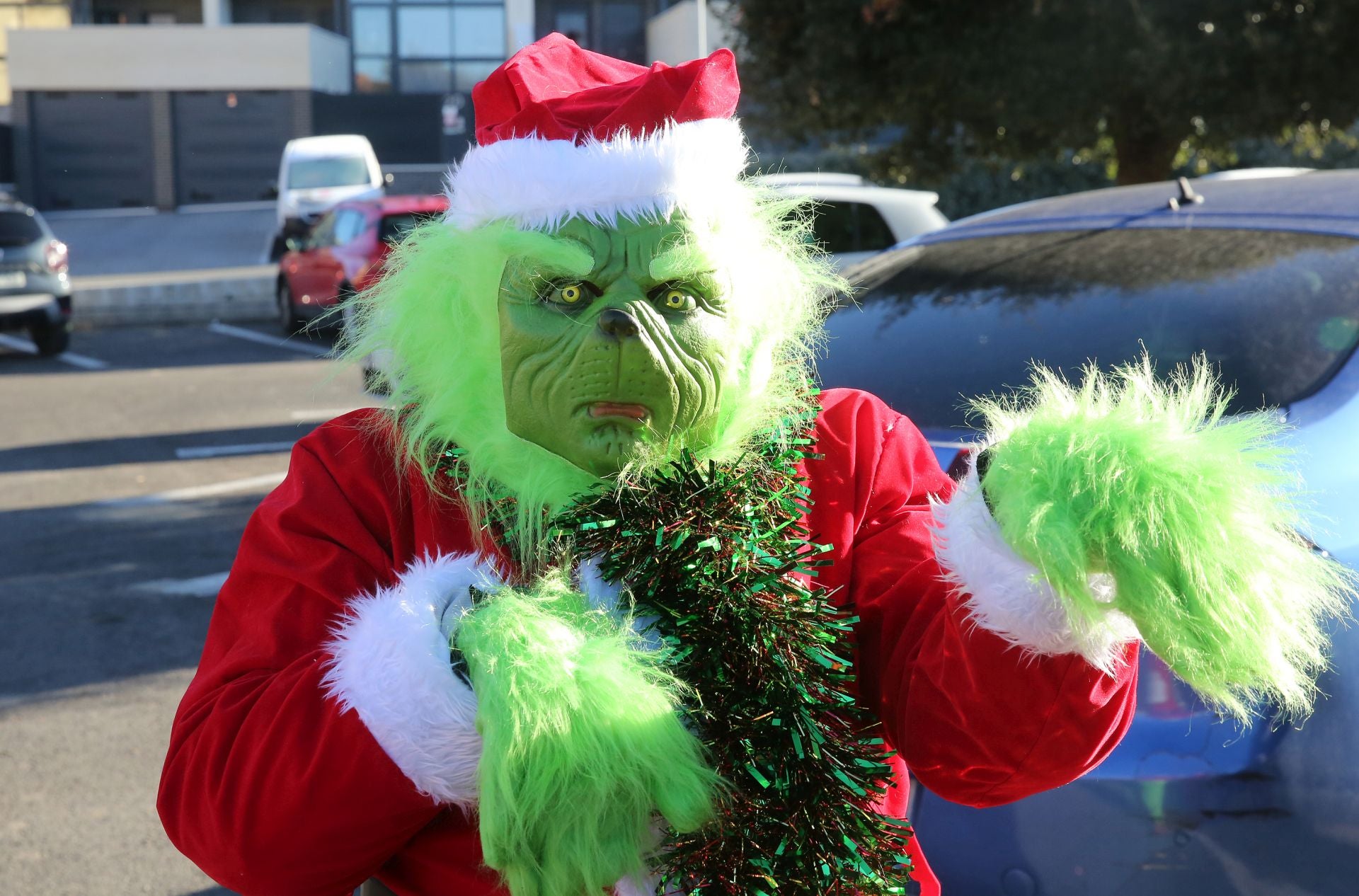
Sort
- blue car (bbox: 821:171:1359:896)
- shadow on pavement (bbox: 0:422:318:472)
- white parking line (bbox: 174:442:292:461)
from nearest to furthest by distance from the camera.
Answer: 1. blue car (bbox: 821:171:1359:896)
2. shadow on pavement (bbox: 0:422:318:472)
3. white parking line (bbox: 174:442:292:461)

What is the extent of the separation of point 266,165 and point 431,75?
454 centimetres

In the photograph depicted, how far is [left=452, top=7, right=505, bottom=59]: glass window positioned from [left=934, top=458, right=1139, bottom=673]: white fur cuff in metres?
30.4

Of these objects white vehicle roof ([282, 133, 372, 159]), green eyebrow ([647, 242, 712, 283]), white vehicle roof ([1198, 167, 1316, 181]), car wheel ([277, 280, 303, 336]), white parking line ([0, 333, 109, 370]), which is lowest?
white parking line ([0, 333, 109, 370])

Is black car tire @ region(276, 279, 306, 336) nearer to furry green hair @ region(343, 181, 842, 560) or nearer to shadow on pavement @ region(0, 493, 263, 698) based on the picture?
shadow on pavement @ region(0, 493, 263, 698)

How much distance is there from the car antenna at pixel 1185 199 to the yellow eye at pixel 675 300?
2.31 meters

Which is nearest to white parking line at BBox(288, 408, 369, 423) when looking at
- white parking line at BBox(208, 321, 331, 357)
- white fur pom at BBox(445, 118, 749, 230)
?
white parking line at BBox(208, 321, 331, 357)

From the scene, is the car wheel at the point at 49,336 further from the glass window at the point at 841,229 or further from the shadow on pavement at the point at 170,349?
the glass window at the point at 841,229

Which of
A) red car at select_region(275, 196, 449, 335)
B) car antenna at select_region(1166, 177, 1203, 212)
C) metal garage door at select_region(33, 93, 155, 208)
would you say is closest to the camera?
car antenna at select_region(1166, 177, 1203, 212)

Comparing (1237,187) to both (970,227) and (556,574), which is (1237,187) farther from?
(556,574)

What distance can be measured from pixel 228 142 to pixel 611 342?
97.7 ft

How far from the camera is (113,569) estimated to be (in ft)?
19.9

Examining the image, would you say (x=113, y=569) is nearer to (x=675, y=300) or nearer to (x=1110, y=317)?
(x=1110, y=317)

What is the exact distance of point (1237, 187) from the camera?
11.7 ft

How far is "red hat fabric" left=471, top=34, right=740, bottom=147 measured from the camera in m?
1.59
